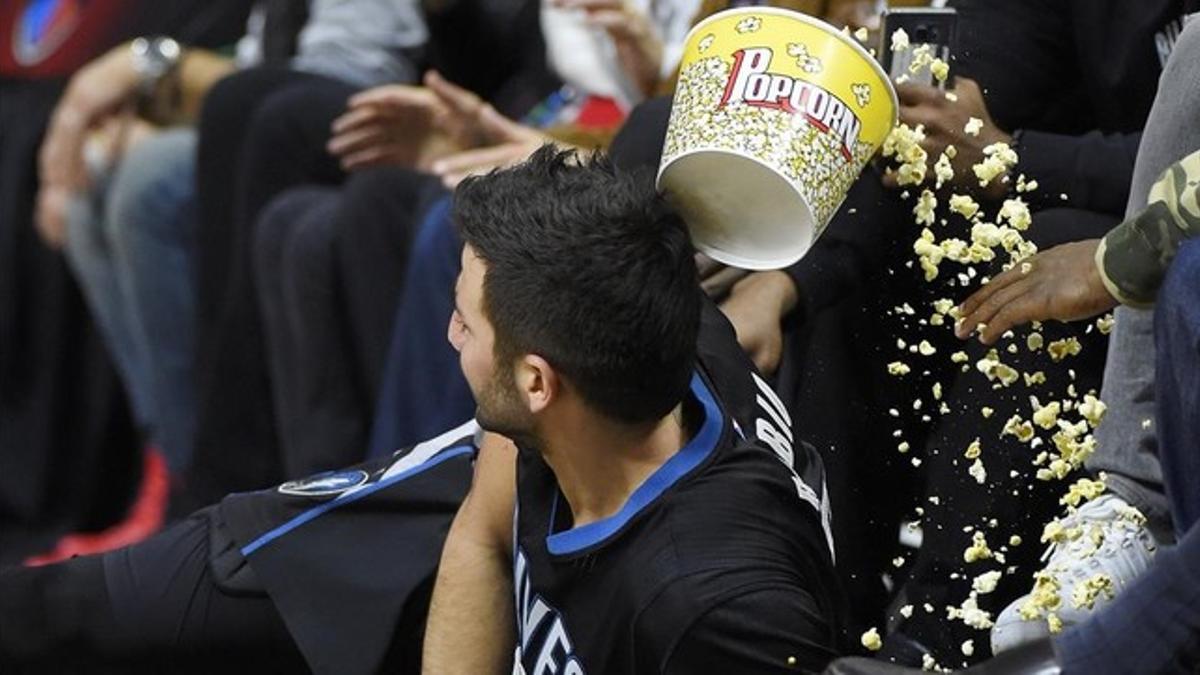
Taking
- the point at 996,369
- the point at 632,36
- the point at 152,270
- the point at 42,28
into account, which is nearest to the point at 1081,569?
the point at 996,369

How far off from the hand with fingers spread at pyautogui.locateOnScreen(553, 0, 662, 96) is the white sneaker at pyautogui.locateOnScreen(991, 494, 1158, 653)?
38.9 inches

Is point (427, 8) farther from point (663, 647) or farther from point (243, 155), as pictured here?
point (663, 647)

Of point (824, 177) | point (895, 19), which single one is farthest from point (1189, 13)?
point (824, 177)

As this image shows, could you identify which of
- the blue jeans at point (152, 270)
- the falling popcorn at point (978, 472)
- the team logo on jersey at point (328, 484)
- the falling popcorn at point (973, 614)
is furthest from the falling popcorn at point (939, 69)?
the blue jeans at point (152, 270)

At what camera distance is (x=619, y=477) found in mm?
1659

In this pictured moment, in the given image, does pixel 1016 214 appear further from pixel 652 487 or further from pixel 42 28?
pixel 42 28

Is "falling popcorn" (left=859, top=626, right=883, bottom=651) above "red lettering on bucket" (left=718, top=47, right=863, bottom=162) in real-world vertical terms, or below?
below

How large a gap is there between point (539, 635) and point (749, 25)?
0.50m

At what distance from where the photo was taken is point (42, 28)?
3.58m

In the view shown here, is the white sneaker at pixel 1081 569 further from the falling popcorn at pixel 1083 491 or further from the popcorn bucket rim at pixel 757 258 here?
the popcorn bucket rim at pixel 757 258

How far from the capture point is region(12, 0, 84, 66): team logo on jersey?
11.6ft

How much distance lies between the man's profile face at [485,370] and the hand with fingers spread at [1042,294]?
0.35 m

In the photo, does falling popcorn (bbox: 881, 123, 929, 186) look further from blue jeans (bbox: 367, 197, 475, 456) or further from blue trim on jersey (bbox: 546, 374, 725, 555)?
blue jeans (bbox: 367, 197, 475, 456)

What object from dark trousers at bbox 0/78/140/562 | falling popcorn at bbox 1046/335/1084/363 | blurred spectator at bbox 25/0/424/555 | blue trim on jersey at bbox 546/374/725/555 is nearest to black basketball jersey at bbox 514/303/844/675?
blue trim on jersey at bbox 546/374/725/555
